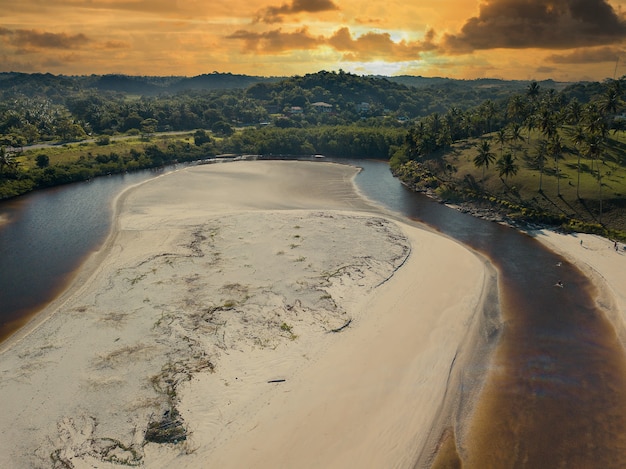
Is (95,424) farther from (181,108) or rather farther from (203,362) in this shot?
(181,108)

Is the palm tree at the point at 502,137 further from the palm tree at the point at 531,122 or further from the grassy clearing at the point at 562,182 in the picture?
the palm tree at the point at 531,122

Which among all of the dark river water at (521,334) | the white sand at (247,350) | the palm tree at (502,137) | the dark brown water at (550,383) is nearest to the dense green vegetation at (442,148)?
the palm tree at (502,137)

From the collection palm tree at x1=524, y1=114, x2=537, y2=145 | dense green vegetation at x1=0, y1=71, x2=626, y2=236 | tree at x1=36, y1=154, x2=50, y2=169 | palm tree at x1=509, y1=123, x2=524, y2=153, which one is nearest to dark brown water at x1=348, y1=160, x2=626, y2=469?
dense green vegetation at x1=0, y1=71, x2=626, y2=236

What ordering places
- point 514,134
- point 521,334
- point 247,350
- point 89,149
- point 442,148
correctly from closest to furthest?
1. point 247,350
2. point 521,334
3. point 514,134
4. point 442,148
5. point 89,149

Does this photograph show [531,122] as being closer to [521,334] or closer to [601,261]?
[601,261]

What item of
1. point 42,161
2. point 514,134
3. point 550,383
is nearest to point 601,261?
point 550,383

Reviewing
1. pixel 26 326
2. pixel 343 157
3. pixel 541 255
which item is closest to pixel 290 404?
pixel 26 326
